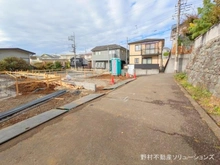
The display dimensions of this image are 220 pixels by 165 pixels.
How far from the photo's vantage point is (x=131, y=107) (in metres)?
4.29

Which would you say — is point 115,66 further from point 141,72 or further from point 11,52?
point 11,52

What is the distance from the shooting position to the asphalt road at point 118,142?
1923 millimetres

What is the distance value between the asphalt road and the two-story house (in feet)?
90.9

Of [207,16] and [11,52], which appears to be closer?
[207,16]

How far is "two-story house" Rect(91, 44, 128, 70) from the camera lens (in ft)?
101

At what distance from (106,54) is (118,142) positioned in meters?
31.2

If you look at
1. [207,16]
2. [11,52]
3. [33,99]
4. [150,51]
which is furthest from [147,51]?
[11,52]

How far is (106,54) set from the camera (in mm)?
32125

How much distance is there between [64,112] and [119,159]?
268 centimetres

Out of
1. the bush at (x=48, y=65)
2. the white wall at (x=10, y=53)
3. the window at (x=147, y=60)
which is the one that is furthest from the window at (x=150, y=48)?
the white wall at (x=10, y=53)

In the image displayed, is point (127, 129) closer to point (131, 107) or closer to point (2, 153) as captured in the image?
point (131, 107)

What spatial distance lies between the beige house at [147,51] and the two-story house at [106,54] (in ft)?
16.1

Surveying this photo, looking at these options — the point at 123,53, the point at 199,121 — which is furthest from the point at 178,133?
the point at 123,53

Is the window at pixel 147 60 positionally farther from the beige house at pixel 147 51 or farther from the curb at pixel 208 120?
the curb at pixel 208 120
